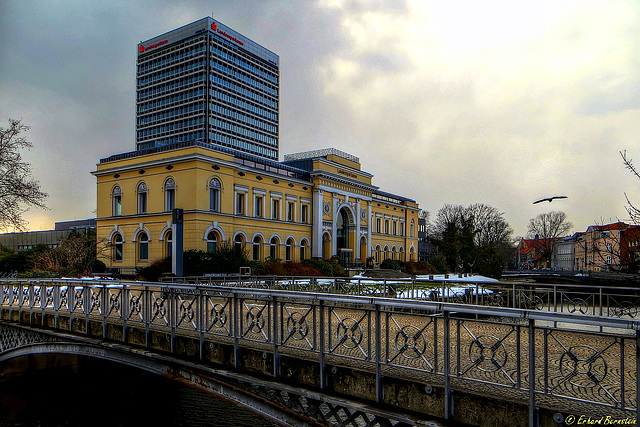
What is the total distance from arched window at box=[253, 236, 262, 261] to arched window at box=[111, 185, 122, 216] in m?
12.5

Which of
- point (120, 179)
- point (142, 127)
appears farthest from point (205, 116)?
point (120, 179)

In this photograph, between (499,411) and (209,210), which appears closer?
(499,411)

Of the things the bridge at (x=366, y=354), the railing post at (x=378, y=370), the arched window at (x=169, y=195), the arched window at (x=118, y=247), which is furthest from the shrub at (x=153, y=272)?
the railing post at (x=378, y=370)

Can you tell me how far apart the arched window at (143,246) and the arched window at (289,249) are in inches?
531

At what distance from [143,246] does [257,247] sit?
10084 millimetres

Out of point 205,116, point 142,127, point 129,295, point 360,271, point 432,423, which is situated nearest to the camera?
point 432,423

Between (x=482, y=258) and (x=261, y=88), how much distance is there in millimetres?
76777

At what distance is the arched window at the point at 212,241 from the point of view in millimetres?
40156

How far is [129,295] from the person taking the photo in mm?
10875

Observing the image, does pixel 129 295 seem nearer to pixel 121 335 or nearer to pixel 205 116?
pixel 121 335

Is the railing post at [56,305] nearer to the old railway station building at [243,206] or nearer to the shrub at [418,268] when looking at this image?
the old railway station building at [243,206]

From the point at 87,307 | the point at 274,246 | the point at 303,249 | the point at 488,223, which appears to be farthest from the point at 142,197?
the point at 488,223

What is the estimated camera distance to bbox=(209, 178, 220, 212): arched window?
132ft

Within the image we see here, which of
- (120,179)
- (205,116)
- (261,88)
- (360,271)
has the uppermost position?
(261,88)
